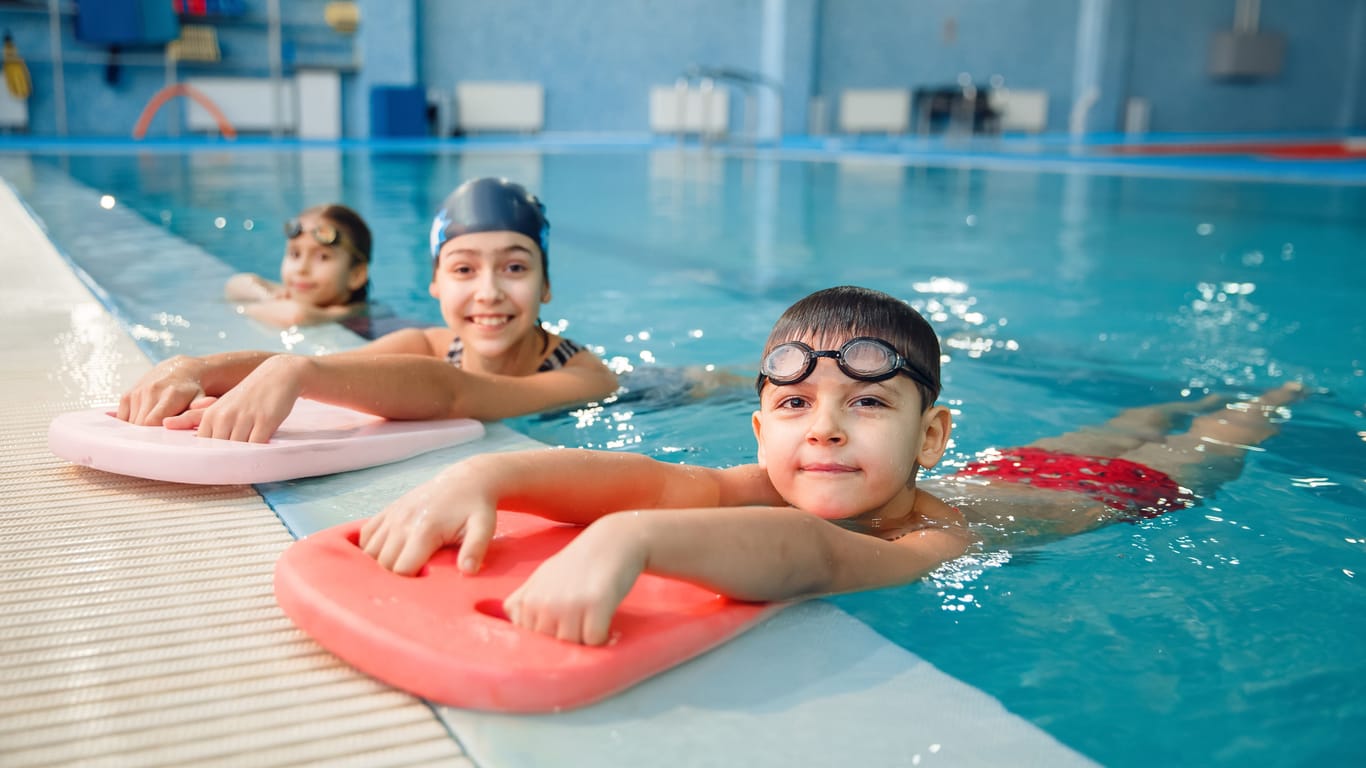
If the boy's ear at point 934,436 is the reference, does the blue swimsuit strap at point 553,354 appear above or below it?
below

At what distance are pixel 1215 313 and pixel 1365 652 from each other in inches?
158

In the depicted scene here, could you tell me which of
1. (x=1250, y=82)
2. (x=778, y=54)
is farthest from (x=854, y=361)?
(x=1250, y=82)

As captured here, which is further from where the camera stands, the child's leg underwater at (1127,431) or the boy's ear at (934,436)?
the child's leg underwater at (1127,431)

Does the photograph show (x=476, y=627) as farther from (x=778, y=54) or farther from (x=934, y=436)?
(x=778, y=54)

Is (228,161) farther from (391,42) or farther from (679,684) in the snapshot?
Result: (679,684)

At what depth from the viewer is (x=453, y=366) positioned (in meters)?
2.85

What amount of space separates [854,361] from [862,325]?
3.1 inches

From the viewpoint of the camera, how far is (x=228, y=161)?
14461mm

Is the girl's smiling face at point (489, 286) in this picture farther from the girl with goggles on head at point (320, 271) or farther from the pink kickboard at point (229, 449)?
the girl with goggles on head at point (320, 271)

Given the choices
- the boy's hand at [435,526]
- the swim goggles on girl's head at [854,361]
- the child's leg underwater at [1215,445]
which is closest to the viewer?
the boy's hand at [435,526]

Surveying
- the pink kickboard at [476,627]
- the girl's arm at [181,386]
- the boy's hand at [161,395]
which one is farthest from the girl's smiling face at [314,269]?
the pink kickboard at [476,627]

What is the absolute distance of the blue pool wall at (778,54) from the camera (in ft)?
60.2

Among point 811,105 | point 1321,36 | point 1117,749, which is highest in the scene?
point 1321,36

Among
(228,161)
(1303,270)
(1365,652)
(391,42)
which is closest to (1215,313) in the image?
(1303,270)
